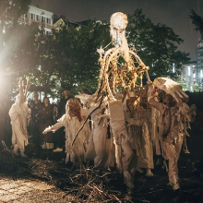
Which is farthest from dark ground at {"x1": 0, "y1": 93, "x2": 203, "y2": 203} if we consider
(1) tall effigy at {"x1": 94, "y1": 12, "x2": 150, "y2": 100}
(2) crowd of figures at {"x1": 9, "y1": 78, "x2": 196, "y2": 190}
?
(1) tall effigy at {"x1": 94, "y1": 12, "x2": 150, "y2": 100}

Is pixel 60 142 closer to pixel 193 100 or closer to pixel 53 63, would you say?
pixel 193 100

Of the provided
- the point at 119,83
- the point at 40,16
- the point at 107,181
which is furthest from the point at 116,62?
the point at 40,16

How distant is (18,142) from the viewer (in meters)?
11.5

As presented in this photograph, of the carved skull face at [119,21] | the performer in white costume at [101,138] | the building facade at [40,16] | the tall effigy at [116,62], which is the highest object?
the building facade at [40,16]

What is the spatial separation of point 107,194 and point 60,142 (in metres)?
7.18

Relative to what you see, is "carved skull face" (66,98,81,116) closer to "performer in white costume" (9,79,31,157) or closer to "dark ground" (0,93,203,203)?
"dark ground" (0,93,203,203)

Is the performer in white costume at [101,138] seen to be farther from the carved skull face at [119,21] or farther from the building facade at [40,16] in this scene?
the building facade at [40,16]

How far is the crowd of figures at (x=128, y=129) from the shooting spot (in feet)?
22.8

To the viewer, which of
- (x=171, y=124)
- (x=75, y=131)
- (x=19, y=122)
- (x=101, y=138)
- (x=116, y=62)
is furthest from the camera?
(x=19, y=122)

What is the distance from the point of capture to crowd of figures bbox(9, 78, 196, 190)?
6.95m

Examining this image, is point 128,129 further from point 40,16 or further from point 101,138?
point 40,16

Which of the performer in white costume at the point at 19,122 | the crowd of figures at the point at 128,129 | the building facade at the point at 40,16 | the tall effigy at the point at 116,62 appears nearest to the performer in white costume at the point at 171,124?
the crowd of figures at the point at 128,129

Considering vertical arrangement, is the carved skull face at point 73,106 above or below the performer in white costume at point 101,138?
above

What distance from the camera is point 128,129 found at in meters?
7.66
